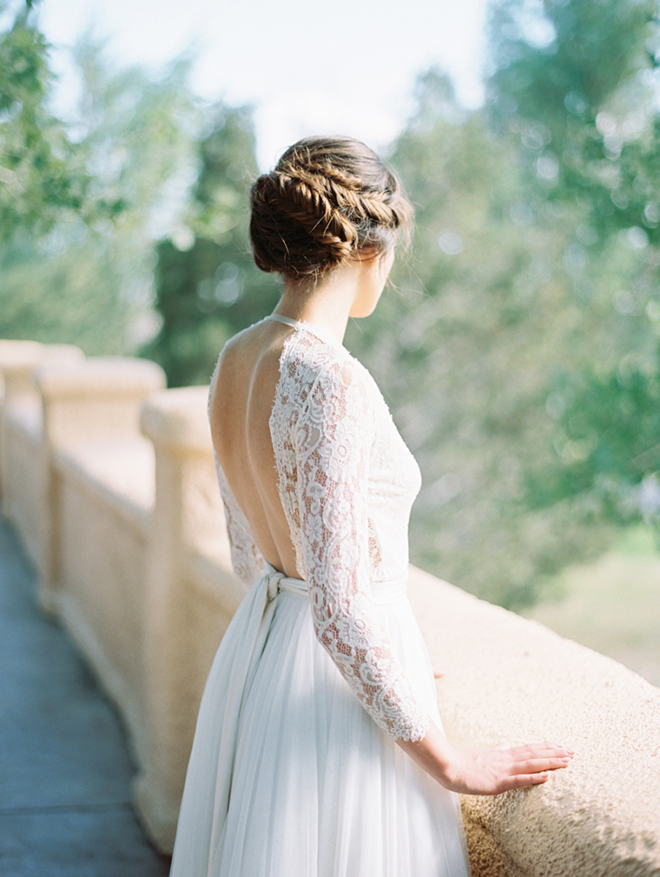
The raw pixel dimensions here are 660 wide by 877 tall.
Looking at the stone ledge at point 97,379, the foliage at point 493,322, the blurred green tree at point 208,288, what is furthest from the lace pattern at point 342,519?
the blurred green tree at point 208,288

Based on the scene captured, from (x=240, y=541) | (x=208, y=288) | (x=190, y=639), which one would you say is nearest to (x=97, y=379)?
(x=190, y=639)

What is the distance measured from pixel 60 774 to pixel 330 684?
2.18m

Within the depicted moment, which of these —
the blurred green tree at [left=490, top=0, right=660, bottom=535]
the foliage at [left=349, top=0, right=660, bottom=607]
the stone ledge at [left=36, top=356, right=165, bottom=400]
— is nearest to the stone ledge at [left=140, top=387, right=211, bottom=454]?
the stone ledge at [left=36, top=356, right=165, bottom=400]

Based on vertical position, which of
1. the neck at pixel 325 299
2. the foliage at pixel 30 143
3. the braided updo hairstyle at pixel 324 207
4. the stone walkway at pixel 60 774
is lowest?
the stone walkway at pixel 60 774

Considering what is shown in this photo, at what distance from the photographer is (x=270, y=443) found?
1311mm

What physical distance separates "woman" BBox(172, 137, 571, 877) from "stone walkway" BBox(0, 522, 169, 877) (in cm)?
130

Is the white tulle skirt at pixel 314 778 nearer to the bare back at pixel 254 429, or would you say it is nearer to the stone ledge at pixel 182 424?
the bare back at pixel 254 429

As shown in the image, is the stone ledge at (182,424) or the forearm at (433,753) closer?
the forearm at (433,753)

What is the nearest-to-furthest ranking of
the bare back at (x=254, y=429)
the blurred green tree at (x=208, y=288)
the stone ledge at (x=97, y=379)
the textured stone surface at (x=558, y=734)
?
1. the textured stone surface at (x=558, y=734)
2. the bare back at (x=254, y=429)
3. the stone ledge at (x=97, y=379)
4. the blurred green tree at (x=208, y=288)

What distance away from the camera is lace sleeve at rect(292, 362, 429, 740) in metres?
1.15

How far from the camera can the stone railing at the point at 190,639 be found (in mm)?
1173

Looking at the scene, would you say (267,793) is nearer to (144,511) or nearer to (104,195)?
(144,511)

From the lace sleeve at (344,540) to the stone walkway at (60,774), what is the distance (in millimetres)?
1783

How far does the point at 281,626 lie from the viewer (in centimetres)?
145
